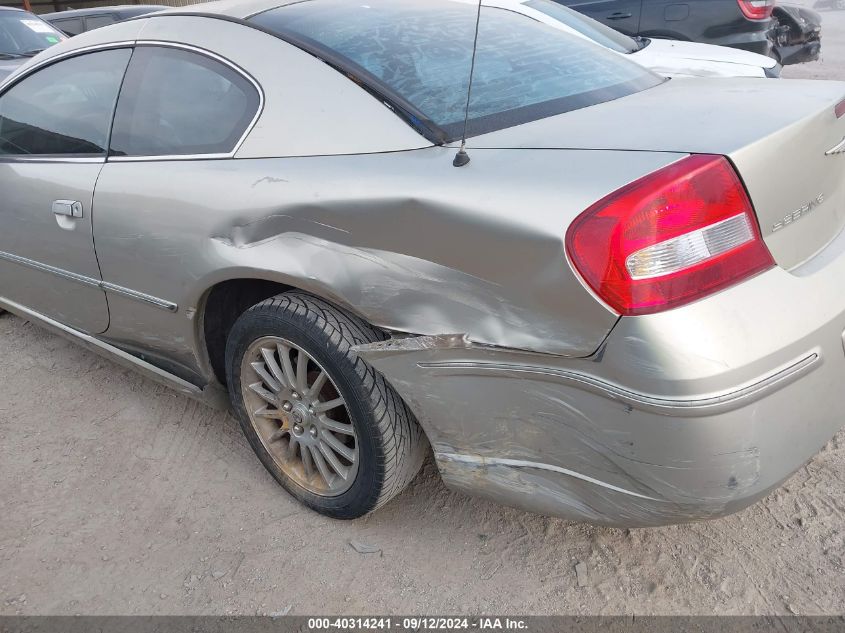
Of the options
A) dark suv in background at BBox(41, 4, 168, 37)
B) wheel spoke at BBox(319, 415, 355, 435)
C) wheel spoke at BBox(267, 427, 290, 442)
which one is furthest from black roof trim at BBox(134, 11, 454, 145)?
dark suv in background at BBox(41, 4, 168, 37)

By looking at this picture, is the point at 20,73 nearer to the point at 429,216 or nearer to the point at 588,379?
the point at 429,216

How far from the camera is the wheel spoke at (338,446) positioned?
2088 mm

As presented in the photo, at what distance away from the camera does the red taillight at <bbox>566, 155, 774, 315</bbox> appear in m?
1.41

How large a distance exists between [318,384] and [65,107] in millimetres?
1646

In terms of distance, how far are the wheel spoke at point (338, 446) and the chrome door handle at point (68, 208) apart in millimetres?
1217

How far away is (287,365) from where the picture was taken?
213cm

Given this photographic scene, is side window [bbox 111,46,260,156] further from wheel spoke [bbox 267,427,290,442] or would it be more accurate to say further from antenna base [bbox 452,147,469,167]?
wheel spoke [bbox 267,427,290,442]

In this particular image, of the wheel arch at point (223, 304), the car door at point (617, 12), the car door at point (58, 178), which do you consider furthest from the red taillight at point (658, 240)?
the car door at point (617, 12)

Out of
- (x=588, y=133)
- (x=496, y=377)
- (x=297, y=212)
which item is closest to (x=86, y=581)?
(x=297, y=212)

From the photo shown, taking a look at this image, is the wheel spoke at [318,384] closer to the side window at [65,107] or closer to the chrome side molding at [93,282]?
the chrome side molding at [93,282]

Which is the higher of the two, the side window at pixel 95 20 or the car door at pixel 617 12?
the car door at pixel 617 12

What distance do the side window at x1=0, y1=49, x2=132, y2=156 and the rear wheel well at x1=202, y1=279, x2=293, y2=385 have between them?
0.76 metres

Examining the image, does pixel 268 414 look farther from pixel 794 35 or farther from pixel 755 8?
pixel 794 35

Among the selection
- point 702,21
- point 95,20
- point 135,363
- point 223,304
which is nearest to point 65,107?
point 135,363
